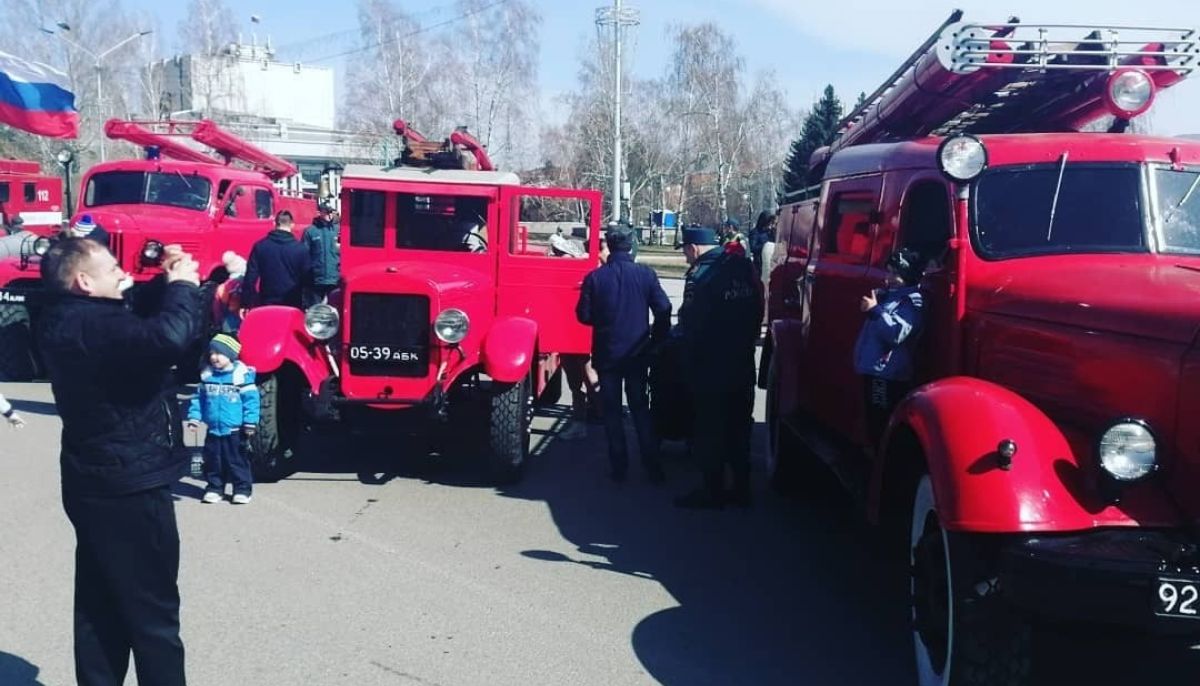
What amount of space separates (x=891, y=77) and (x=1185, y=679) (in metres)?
3.90

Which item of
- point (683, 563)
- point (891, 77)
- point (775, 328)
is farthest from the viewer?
point (775, 328)

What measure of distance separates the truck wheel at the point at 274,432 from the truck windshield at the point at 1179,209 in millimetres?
5565

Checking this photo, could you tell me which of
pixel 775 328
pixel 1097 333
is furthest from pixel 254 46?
pixel 1097 333

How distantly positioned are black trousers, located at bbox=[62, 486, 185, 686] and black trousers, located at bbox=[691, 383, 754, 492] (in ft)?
12.9

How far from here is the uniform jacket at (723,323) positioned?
23.9ft

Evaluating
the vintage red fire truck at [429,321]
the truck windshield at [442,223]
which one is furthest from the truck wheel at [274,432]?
the truck windshield at [442,223]

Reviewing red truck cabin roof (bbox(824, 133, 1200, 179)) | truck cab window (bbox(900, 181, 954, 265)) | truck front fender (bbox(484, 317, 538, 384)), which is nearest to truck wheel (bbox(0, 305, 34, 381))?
truck front fender (bbox(484, 317, 538, 384))

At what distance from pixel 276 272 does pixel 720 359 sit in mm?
5096

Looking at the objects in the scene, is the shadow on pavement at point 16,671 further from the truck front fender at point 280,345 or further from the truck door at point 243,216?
the truck door at point 243,216

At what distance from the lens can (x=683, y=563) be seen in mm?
6336

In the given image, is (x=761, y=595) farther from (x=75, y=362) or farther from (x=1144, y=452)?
(x=75, y=362)

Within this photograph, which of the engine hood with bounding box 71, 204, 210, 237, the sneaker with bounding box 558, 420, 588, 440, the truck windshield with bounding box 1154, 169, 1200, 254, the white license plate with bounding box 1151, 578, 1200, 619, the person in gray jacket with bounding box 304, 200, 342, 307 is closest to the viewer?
the white license plate with bounding box 1151, 578, 1200, 619

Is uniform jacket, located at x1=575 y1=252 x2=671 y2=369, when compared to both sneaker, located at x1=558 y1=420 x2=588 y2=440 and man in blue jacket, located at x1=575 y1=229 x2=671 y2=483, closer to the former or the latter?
man in blue jacket, located at x1=575 y1=229 x2=671 y2=483

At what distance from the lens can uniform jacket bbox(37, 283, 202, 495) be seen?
378 cm
